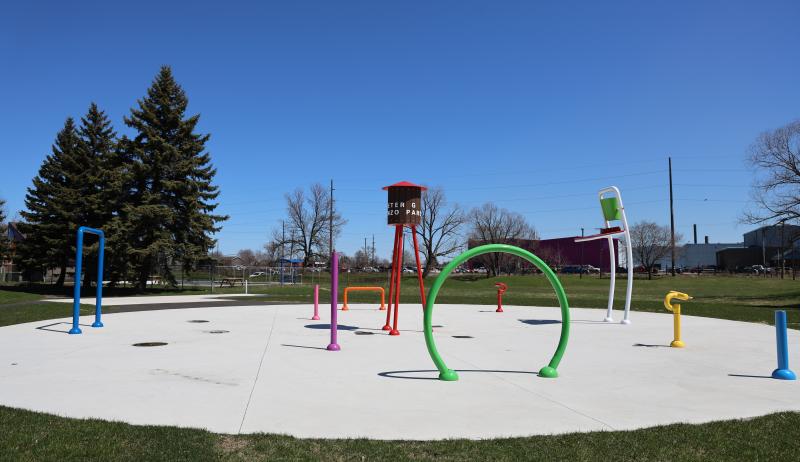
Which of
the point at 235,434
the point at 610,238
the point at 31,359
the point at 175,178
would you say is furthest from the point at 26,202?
the point at 235,434

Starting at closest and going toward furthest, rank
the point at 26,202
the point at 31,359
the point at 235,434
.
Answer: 1. the point at 235,434
2. the point at 31,359
3. the point at 26,202

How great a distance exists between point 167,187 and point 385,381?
102 ft

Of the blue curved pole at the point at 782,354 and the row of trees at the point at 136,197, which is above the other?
the row of trees at the point at 136,197

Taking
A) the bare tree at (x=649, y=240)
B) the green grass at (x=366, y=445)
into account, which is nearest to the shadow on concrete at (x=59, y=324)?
the green grass at (x=366, y=445)

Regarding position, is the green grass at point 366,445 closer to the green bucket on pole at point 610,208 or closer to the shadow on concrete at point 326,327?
the shadow on concrete at point 326,327

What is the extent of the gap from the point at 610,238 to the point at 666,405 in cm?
1140

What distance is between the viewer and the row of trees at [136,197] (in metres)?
33.4

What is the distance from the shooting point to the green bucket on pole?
16547mm

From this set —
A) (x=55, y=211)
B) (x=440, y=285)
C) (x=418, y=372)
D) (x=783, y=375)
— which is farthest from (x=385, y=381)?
(x=55, y=211)

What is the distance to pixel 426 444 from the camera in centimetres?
461

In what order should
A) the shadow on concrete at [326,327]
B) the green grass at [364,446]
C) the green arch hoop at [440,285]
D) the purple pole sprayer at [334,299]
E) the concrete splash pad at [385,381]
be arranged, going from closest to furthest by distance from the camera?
the green grass at [364,446] → the concrete splash pad at [385,381] → the green arch hoop at [440,285] → the purple pole sprayer at [334,299] → the shadow on concrete at [326,327]

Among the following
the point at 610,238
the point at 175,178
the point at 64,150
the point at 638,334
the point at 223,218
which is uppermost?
the point at 64,150

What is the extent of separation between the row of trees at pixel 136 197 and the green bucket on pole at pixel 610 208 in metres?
26.5

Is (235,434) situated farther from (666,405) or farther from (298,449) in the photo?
(666,405)
